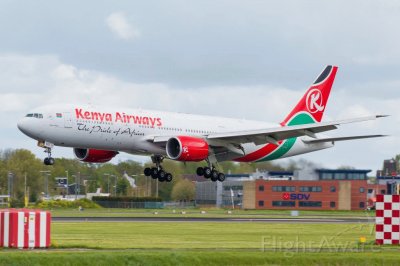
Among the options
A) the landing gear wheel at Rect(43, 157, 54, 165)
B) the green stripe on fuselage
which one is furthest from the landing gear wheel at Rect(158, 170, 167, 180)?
the landing gear wheel at Rect(43, 157, 54, 165)

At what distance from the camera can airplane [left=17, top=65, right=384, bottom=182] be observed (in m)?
56.2

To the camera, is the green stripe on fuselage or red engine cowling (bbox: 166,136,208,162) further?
the green stripe on fuselage

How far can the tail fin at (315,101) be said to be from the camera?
2810 inches

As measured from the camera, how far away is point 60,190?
140m

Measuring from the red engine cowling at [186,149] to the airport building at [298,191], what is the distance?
54028mm

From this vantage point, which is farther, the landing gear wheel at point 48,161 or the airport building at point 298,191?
the airport building at point 298,191

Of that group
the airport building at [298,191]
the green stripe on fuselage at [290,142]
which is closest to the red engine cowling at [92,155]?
the green stripe on fuselage at [290,142]

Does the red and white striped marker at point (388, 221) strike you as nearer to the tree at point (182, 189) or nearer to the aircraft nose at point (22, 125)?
the aircraft nose at point (22, 125)

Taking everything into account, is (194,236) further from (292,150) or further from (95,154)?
(292,150)

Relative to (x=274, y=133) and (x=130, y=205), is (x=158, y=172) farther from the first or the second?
(x=130, y=205)

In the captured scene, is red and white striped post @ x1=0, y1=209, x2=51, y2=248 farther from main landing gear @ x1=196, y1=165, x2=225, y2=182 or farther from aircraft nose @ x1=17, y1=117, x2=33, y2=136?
main landing gear @ x1=196, y1=165, x2=225, y2=182

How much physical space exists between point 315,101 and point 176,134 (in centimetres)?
1552

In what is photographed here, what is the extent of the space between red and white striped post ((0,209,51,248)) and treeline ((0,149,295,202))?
67.3 metres

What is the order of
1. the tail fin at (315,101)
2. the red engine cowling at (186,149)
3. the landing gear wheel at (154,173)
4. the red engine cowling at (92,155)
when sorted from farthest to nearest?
1. the tail fin at (315,101)
2. the landing gear wheel at (154,173)
3. the red engine cowling at (92,155)
4. the red engine cowling at (186,149)
